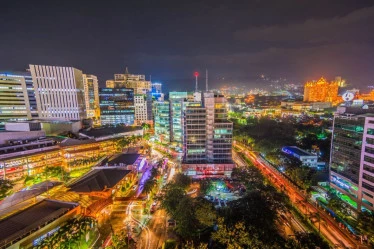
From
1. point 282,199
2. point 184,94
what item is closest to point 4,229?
point 282,199

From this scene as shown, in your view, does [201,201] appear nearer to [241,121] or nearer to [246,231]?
[246,231]

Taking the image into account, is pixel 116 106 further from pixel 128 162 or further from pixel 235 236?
pixel 235 236

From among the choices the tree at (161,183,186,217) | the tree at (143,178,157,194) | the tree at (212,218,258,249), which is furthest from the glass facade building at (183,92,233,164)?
the tree at (212,218,258,249)

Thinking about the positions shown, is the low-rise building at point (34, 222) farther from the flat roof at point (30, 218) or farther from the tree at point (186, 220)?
the tree at point (186, 220)

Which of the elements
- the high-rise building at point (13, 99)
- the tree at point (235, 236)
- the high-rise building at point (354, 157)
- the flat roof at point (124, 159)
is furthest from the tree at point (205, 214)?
the high-rise building at point (13, 99)

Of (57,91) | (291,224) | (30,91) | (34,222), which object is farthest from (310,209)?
(30,91)

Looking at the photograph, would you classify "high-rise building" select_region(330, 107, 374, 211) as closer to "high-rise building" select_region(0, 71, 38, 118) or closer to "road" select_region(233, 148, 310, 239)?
"road" select_region(233, 148, 310, 239)
